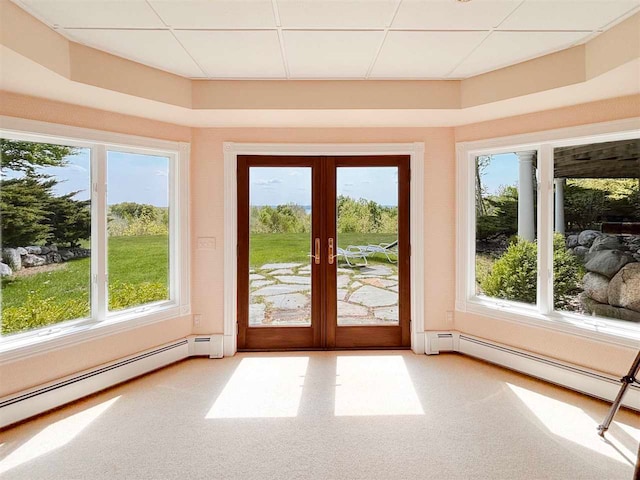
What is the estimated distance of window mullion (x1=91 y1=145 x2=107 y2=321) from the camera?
3.18 meters

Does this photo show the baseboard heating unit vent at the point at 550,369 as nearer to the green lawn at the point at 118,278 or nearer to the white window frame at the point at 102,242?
the green lawn at the point at 118,278

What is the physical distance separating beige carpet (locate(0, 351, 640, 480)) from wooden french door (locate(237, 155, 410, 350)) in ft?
1.83

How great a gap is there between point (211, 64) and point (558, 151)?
3.00 metres

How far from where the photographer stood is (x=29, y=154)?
2.82 m

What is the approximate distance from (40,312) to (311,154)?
269cm

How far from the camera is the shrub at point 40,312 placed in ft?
9.03

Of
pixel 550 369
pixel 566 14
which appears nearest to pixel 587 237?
pixel 550 369

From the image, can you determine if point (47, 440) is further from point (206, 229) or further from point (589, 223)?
point (589, 223)

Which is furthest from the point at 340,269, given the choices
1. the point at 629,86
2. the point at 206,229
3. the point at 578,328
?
the point at 629,86

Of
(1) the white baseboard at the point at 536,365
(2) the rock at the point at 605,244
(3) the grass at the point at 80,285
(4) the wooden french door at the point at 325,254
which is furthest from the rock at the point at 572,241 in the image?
(3) the grass at the point at 80,285

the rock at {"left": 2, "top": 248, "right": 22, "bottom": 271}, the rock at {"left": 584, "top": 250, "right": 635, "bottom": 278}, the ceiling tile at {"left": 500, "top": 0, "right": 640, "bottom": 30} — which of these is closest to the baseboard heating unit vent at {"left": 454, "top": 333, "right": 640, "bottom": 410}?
the rock at {"left": 584, "top": 250, "right": 635, "bottom": 278}

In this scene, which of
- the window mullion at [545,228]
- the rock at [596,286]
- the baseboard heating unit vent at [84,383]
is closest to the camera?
the baseboard heating unit vent at [84,383]

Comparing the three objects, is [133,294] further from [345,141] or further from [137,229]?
[345,141]

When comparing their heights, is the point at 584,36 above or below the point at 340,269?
above
